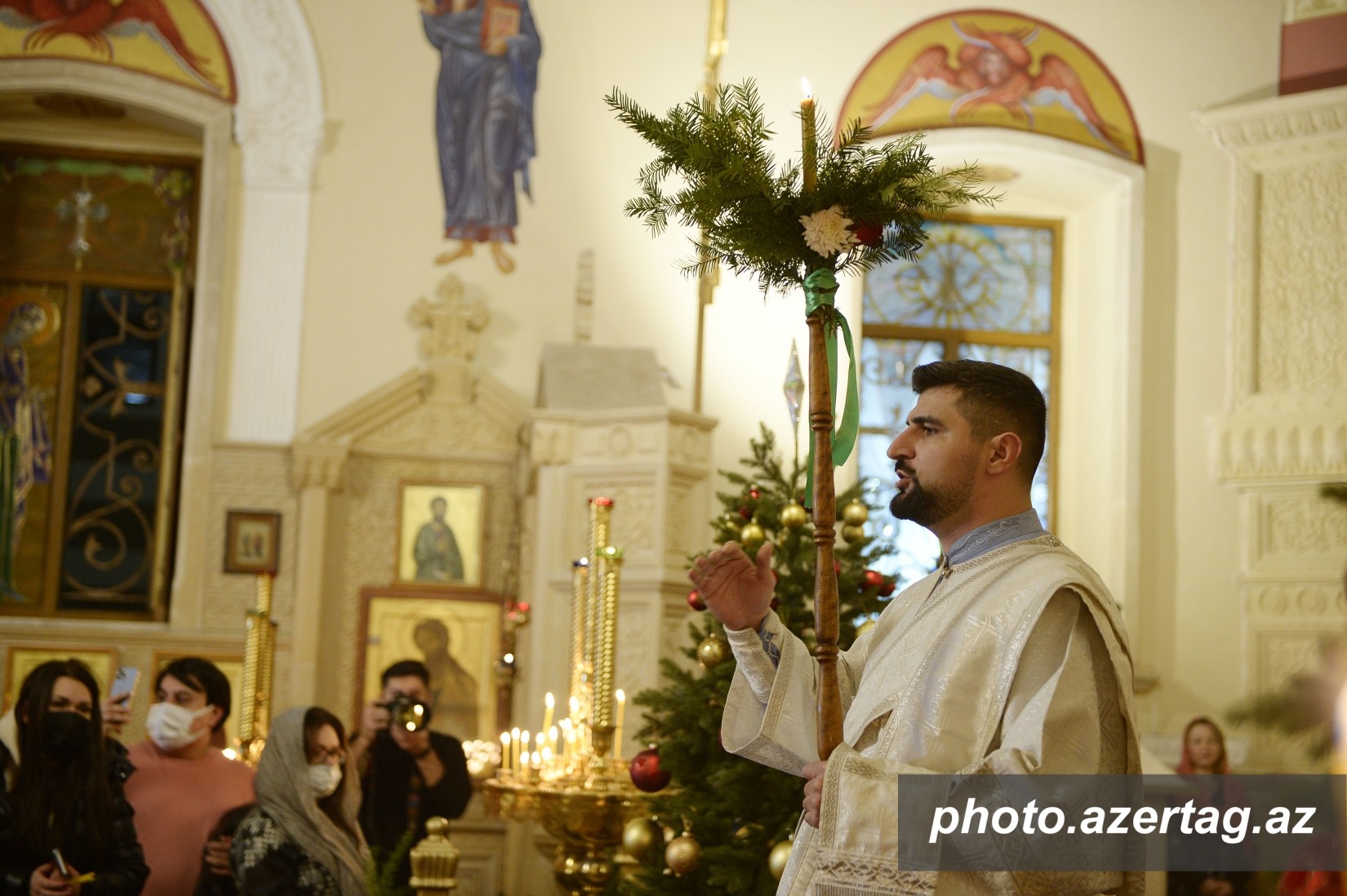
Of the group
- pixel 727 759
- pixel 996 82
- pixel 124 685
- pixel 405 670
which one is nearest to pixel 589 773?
pixel 727 759

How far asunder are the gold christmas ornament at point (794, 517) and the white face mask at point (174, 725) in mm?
2095

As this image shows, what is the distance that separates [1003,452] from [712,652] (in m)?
2.49

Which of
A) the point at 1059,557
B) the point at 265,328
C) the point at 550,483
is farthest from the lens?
the point at 265,328

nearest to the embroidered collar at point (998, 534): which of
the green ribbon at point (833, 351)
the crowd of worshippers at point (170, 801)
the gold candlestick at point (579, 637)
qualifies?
the green ribbon at point (833, 351)

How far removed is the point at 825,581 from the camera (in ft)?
8.21

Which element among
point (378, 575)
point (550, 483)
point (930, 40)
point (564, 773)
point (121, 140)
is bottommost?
point (564, 773)

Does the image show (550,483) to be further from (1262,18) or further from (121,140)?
(1262,18)

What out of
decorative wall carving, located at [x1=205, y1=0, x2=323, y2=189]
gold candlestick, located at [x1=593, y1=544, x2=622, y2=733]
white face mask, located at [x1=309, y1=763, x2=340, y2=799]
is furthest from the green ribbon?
decorative wall carving, located at [x1=205, y1=0, x2=323, y2=189]

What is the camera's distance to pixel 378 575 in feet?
28.7

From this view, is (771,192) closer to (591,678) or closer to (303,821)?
(303,821)

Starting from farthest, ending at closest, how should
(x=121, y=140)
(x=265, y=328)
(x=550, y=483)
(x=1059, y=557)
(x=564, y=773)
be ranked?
(x=121, y=140) → (x=265, y=328) → (x=550, y=483) → (x=564, y=773) → (x=1059, y=557)

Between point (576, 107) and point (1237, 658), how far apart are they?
16.9 ft

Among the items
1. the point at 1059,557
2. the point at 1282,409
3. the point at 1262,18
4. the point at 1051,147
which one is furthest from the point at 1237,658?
the point at 1059,557

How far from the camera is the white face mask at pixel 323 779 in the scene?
175 inches
